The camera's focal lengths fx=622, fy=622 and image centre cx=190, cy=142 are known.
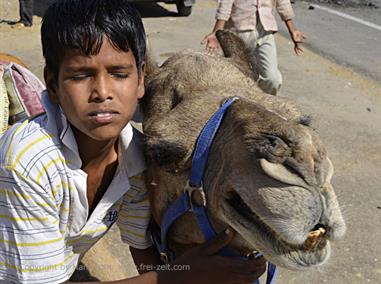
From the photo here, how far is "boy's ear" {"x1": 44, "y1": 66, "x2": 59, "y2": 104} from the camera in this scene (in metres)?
2.19

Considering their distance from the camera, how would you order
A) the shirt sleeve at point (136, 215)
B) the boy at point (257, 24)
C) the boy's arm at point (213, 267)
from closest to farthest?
the boy's arm at point (213, 267), the shirt sleeve at point (136, 215), the boy at point (257, 24)

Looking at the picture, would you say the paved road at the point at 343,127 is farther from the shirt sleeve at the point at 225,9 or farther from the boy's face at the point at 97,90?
the shirt sleeve at the point at 225,9

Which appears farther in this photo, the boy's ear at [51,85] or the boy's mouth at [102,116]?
the boy's ear at [51,85]

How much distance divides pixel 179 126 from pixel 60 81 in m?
0.48

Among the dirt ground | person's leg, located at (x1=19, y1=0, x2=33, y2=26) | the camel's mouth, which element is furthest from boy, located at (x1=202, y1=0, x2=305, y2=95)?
person's leg, located at (x1=19, y1=0, x2=33, y2=26)

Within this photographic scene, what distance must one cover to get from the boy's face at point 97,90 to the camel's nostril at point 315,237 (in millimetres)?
734

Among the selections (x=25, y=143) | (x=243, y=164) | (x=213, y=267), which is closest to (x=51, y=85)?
(x=25, y=143)

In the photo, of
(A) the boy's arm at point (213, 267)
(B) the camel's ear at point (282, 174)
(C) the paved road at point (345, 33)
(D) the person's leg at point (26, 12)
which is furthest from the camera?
(D) the person's leg at point (26, 12)

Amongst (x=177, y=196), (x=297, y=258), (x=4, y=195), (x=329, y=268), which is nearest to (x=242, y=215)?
(x=297, y=258)

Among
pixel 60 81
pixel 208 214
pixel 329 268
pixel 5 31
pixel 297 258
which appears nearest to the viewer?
pixel 297 258

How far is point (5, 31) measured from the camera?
479 inches

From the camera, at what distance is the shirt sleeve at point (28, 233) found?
6.91 ft

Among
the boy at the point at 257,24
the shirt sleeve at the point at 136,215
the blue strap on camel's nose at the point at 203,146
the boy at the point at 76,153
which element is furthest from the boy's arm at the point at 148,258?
the boy at the point at 257,24

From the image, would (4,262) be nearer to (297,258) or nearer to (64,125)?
(64,125)
